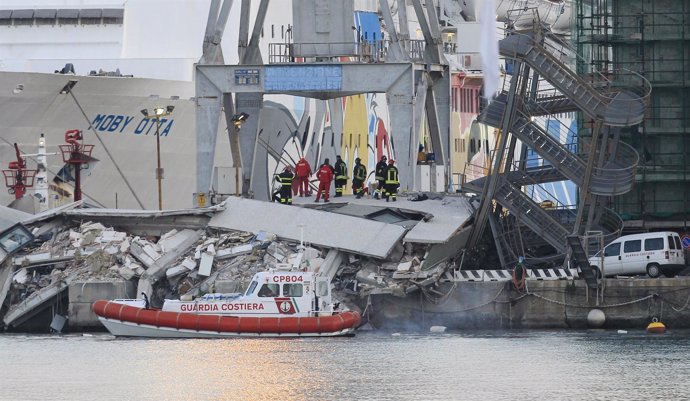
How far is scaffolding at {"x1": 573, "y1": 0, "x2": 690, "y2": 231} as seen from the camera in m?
73.4

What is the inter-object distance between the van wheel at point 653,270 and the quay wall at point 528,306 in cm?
215

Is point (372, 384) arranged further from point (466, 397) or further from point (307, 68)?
point (307, 68)

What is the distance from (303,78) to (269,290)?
11353 millimetres

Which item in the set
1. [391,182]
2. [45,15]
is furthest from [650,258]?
[45,15]

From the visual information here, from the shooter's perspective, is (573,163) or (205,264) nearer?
(205,264)

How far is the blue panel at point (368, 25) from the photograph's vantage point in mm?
95875

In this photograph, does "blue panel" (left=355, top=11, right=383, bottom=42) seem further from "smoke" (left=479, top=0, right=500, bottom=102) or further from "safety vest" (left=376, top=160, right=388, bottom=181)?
"safety vest" (left=376, top=160, right=388, bottom=181)

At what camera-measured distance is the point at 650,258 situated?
65.5m

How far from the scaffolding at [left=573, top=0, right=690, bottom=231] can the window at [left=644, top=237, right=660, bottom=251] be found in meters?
7.27

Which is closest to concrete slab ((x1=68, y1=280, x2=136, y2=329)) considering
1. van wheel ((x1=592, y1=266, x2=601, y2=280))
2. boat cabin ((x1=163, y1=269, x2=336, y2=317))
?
boat cabin ((x1=163, y1=269, x2=336, y2=317))

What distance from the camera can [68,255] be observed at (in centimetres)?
6469

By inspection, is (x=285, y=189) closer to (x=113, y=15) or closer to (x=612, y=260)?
(x=612, y=260)

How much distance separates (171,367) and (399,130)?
18882 mm

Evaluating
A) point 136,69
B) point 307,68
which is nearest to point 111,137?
point 136,69
